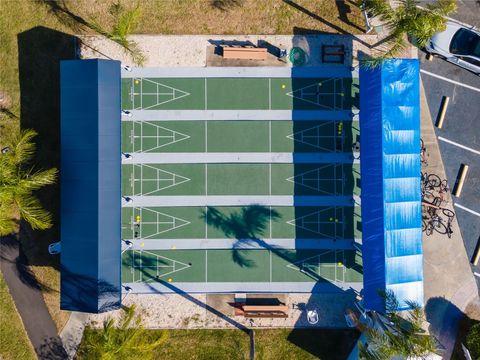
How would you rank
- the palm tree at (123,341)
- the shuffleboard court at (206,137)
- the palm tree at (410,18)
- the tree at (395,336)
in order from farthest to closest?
the shuffleboard court at (206,137) < the palm tree at (410,18) < the palm tree at (123,341) < the tree at (395,336)

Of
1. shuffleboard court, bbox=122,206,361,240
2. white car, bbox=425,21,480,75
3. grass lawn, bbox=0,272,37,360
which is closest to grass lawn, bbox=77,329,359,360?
shuffleboard court, bbox=122,206,361,240

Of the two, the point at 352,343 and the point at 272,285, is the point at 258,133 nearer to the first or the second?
the point at 272,285

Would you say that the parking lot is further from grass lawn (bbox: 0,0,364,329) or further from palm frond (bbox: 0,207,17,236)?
palm frond (bbox: 0,207,17,236)

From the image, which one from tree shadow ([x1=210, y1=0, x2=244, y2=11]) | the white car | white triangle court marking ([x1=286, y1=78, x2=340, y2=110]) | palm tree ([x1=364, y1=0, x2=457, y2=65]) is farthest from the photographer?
tree shadow ([x1=210, y1=0, x2=244, y2=11])

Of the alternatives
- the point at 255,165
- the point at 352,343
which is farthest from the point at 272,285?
the point at 255,165

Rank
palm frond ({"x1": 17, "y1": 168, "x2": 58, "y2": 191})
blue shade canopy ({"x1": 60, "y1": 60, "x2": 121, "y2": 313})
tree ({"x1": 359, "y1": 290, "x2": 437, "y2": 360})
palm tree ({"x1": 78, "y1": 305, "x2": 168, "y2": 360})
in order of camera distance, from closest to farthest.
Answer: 1. tree ({"x1": 359, "y1": 290, "x2": 437, "y2": 360})
2. palm tree ({"x1": 78, "y1": 305, "x2": 168, "y2": 360})
3. palm frond ({"x1": 17, "y1": 168, "x2": 58, "y2": 191})
4. blue shade canopy ({"x1": 60, "y1": 60, "x2": 121, "y2": 313})

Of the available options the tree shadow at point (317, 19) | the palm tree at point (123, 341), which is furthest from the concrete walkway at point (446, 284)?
the palm tree at point (123, 341)

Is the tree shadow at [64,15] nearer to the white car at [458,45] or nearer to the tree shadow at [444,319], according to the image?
the white car at [458,45]
